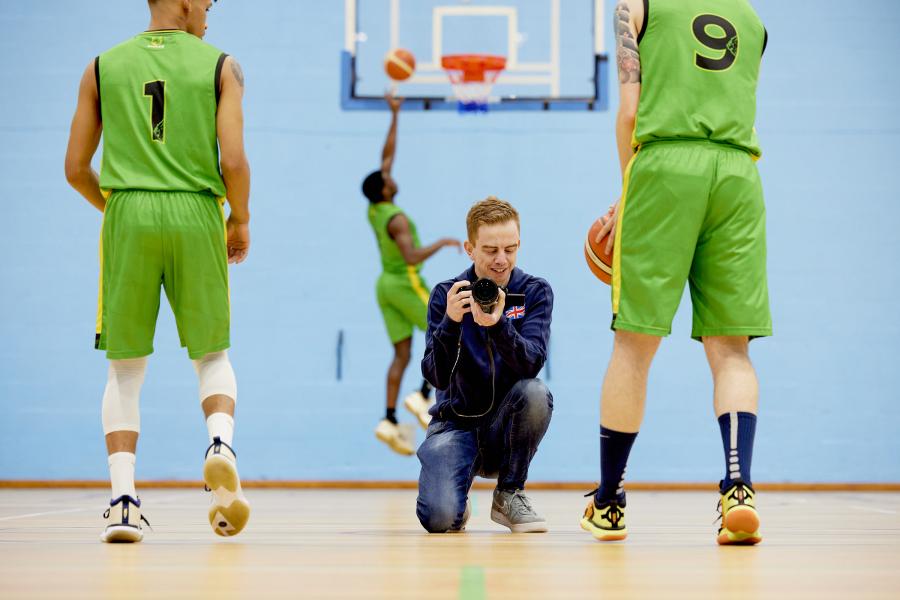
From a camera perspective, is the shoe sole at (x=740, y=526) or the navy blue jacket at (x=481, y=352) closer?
the shoe sole at (x=740, y=526)

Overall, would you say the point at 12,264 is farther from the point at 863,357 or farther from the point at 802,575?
the point at 802,575

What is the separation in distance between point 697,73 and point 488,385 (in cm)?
106

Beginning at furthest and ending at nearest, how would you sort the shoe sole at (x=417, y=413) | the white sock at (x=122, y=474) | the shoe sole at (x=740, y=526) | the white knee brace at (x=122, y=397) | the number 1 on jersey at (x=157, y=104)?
1. the shoe sole at (x=417, y=413)
2. the number 1 on jersey at (x=157, y=104)
3. the white knee brace at (x=122, y=397)
4. the white sock at (x=122, y=474)
5. the shoe sole at (x=740, y=526)

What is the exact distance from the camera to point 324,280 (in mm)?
7820

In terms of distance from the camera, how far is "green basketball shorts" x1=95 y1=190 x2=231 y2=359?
3.05 metres

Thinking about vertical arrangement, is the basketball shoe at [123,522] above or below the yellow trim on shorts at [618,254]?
below

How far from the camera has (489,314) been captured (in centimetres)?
312


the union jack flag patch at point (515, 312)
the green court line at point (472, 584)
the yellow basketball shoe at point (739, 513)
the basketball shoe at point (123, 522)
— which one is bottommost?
the basketball shoe at point (123, 522)

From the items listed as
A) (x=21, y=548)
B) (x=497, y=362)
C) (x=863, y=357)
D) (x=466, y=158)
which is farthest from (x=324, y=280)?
(x=21, y=548)

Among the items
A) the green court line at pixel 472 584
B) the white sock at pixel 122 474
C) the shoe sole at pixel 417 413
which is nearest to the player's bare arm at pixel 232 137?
the white sock at pixel 122 474

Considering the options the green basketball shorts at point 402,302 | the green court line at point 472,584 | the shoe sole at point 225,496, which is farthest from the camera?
the green basketball shorts at point 402,302

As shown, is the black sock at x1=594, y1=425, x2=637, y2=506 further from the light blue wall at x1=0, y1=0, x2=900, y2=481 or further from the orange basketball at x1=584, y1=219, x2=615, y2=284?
the light blue wall at x1=0, y1=0, x2=900, y2=481

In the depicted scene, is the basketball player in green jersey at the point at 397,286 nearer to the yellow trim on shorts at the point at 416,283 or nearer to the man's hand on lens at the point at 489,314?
the yellow trim on shorts at the point at 416,283

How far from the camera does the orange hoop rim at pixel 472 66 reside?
7395mm
